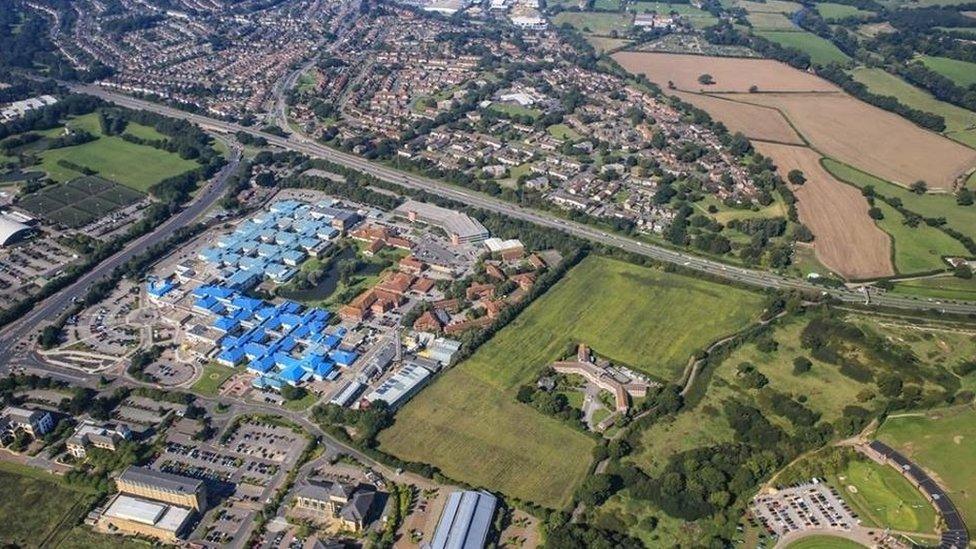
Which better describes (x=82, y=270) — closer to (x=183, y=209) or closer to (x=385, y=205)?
(x=183, y=209)

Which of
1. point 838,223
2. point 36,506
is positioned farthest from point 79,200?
point 838,223

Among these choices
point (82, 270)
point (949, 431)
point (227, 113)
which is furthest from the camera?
point (227, 113)

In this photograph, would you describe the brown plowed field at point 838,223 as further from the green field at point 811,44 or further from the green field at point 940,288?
the green field at point 811,44

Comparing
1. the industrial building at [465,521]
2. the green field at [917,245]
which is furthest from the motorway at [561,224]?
the industrial building at [465,521]

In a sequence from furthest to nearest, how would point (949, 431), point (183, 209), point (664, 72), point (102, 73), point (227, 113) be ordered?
1. point (664, 72)
2. point (102, 73)
3. point (227, 113)
4. point (183, 209)
5. point (949, 431)

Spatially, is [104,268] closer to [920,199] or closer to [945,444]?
[945,444]

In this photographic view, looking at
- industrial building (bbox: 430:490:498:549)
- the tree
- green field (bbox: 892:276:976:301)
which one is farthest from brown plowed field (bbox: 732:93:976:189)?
industrial building (bbox: 430:490:498:549)

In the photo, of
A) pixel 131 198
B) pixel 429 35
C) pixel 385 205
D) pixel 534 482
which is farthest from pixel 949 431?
pixel 429 35
